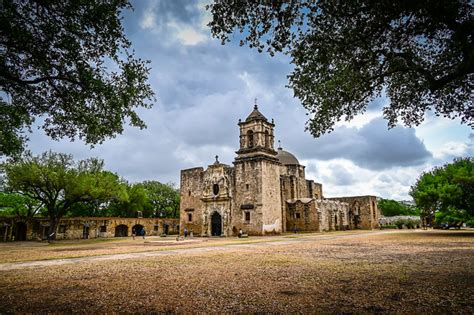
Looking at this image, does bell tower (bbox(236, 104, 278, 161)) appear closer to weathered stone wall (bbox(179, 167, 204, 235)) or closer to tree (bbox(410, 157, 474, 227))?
weathered stone wall (bbox(179, 167, 204, 235))

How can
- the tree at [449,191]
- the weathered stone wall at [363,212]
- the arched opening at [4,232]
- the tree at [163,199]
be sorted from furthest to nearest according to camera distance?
1. the tree at [163,199]
2. the weathered stone wall at [363,212]
3. the arched opening at [4,232]
4. the tree at [449,191]

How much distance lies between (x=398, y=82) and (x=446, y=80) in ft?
10.7

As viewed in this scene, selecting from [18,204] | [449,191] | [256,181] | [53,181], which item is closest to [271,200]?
[256,181]

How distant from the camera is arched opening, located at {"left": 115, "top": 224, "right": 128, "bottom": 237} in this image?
4253 centimetres

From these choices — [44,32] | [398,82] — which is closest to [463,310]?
[398,82]

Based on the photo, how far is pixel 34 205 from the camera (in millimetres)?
44062

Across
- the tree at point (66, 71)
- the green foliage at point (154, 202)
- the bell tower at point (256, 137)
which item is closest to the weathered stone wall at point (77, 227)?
the green foliage at point (154, 202)

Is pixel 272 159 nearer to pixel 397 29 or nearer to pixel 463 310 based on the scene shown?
pixel 397 29

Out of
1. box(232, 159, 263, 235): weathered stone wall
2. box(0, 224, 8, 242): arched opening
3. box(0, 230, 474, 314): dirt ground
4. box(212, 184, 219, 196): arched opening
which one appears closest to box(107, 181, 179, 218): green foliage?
box(0, 224, 8, 242): arched opening

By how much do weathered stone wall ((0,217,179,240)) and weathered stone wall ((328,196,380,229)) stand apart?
30.6m

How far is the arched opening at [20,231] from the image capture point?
34.2m

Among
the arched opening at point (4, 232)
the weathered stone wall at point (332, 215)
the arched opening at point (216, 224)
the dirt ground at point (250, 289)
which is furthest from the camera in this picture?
the weathered stone wall at point (332, 215)

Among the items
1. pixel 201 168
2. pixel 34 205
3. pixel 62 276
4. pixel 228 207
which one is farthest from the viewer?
pixel 34 205

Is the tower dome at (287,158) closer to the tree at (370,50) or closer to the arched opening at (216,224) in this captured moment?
the arched opening at (216,224)
